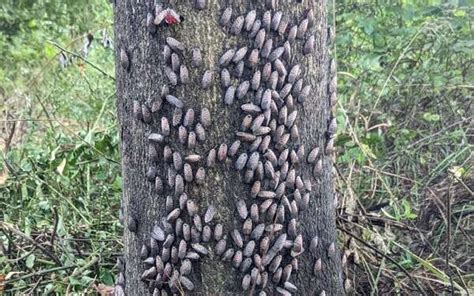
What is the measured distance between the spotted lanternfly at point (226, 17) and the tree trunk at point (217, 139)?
0.01m

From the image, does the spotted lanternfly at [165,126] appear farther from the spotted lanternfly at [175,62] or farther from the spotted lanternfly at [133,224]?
the spotted lanternfly at [133,224]

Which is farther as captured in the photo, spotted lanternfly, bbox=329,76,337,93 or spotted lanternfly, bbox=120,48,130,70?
spotted lanternfly, bbox=329,76,337,93

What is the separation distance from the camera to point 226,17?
1.72m

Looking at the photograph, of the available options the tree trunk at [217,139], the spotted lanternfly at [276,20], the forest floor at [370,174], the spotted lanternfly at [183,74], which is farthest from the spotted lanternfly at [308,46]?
the forest floor at [370,174]

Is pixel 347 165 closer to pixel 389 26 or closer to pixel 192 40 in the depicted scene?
pixel 389 26

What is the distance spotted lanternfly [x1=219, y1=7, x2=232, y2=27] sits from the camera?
5.65ft

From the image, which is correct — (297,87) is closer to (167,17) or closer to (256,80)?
(256,80)

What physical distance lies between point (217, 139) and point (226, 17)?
294 mm

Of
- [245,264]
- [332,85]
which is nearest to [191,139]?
[245,264]

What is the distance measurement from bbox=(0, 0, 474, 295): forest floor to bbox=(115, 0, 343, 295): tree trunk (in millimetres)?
441

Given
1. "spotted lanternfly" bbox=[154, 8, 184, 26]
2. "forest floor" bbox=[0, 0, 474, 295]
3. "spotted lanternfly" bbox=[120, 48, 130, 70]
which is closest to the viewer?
"spotted lanternfly" bbox=[154, 8, 184, 26]

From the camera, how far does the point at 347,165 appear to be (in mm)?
3037

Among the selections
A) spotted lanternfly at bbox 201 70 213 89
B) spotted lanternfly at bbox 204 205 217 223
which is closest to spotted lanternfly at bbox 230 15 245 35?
spotted lanternfly at bbox 201 70 213 89

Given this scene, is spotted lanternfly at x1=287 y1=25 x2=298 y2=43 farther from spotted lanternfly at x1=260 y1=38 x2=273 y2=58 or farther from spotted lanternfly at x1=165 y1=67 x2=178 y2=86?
spotted lanternfly at x1=165 y1=67 x2=178 y2=86
